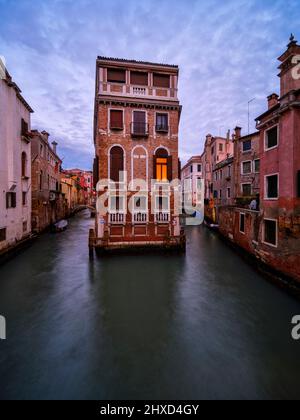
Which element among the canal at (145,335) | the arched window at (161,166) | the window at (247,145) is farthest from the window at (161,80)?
the canal at (145,335)

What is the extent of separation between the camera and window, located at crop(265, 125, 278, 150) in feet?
33.4

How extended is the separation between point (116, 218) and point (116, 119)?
7235 mm

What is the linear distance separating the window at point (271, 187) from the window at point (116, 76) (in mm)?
12017

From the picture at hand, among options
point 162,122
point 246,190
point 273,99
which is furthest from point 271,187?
point 273,99

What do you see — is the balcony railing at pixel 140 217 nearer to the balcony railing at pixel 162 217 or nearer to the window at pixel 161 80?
the balcony railing at pixel 162 217

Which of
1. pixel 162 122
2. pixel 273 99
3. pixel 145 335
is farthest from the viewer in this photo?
pixel 273 99

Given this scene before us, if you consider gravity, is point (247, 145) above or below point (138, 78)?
below

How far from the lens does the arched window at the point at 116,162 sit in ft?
46.2

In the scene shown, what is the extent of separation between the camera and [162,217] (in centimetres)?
1473

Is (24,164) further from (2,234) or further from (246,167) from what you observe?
(246,167)

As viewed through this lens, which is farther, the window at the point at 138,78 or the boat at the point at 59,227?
the boat at the point at 59,227

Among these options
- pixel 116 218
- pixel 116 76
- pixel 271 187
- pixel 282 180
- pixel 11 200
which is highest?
pixel 116 76

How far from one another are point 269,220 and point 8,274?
49.9ft

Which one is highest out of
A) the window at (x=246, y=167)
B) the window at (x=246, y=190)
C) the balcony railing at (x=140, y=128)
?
the balcony railing at (x=140, y=128)
